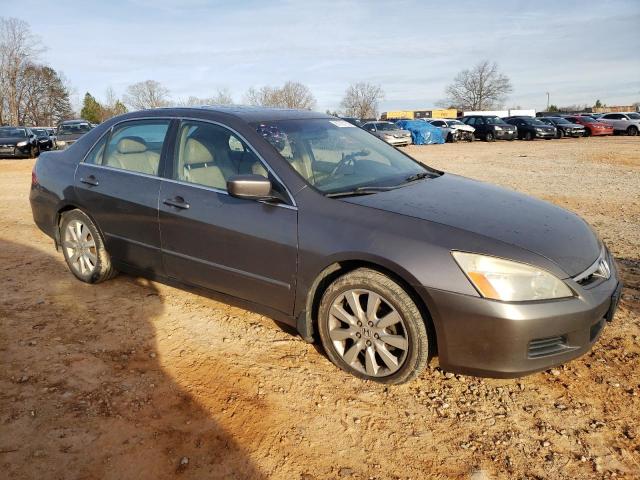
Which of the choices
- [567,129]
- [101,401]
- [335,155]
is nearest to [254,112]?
[335,155]

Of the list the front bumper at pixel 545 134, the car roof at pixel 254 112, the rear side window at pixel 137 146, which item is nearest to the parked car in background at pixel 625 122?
the front bumper at pixel 545 134

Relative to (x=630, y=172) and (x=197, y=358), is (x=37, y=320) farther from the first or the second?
(x=630, y=172)

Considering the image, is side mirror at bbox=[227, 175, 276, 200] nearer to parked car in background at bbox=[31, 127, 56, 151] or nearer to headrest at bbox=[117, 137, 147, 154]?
headrest at bbox=[117, 137, 147, 154]

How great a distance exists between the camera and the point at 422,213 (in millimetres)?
2807

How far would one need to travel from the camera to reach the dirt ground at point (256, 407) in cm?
225

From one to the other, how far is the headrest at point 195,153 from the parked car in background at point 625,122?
119ft

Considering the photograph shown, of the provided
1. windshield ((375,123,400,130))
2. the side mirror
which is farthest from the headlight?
windshield ((375,123,400,130))

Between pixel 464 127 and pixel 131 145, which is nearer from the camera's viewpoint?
pixel 131 145

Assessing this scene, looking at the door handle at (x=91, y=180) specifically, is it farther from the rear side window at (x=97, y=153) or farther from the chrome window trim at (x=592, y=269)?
the chrome window trim at (x=592, y=269)

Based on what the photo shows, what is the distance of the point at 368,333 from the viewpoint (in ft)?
9.25

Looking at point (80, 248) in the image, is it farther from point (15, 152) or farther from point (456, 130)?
point (456, 130)

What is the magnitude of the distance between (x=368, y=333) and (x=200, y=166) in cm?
173

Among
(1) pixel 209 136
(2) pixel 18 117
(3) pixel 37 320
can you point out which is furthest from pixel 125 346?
(2) pixel 18 117

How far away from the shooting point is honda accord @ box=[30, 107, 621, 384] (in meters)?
2.51
